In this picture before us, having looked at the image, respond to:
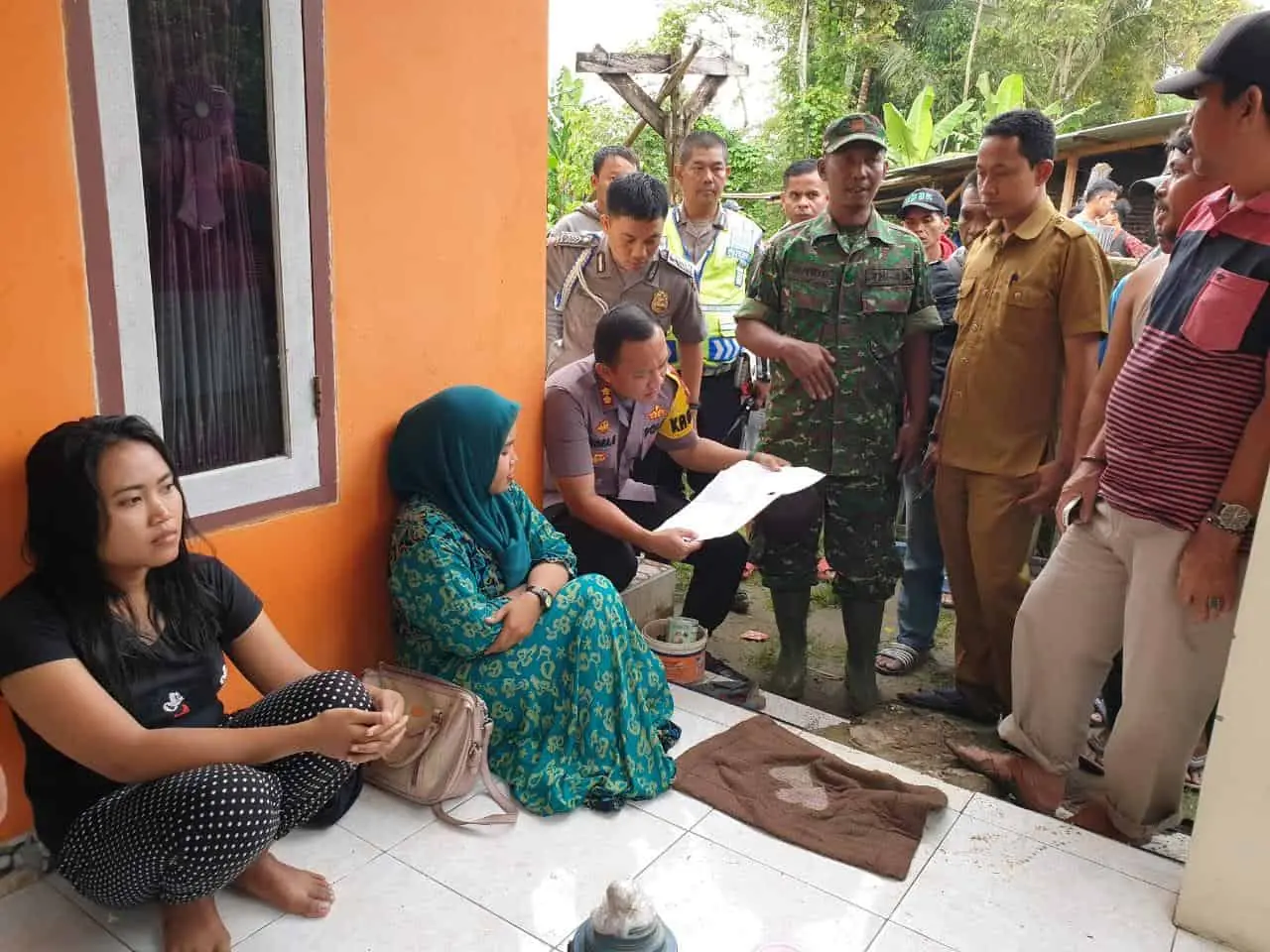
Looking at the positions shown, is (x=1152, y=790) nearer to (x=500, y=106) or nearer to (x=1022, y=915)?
(x=1022, y=915)

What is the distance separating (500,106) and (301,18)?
25.1 inches

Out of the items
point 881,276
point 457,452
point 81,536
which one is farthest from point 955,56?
point 81,536

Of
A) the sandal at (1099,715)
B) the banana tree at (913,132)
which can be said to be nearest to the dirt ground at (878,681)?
the sandal at (1099,715)

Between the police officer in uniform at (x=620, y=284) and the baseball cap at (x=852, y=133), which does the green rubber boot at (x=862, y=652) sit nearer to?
the police officer in uniform at (x=620, y=284)

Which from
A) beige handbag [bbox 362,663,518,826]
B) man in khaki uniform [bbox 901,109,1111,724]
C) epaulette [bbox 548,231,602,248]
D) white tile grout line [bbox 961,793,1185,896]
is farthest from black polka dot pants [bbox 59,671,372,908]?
epaulette [bbox 548,231,602,248]

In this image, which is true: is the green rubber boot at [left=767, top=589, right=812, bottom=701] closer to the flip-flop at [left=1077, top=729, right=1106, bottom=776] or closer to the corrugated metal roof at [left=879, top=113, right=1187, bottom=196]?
the flip-flop at [left=1077, top=729, right=1106, bottom=776]

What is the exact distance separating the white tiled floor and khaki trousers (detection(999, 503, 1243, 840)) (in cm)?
19

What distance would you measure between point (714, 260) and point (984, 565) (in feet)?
5.96

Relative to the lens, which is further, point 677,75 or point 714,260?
point 677,75

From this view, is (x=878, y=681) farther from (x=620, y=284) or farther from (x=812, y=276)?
(x=620, y=284)

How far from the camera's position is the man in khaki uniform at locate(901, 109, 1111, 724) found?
9.03 feet

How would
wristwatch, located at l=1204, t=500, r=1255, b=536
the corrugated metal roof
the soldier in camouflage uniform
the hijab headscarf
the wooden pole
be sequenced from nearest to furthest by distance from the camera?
1. wristwatch, located at l=1204, t=500, r=1255, b=536
2. the hijab headscarf
3. the soldier in camouflage uniform
4. the wooden pole
5. the corrugated metal roof

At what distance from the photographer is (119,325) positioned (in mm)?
1837

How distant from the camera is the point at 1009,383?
2.89 meters
